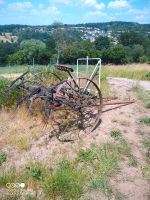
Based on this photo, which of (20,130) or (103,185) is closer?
(103,185)

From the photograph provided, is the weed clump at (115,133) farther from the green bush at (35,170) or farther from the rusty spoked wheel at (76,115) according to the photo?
the green bush at (35,170)

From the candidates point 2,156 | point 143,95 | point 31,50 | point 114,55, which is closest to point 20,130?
point 2,156

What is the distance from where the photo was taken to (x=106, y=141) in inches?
325

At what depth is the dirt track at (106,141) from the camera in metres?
6.37

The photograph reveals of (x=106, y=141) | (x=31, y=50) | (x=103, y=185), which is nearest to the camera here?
(x=103, y=185)

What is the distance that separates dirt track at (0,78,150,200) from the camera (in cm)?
637

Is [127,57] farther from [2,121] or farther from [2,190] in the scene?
[2,190]

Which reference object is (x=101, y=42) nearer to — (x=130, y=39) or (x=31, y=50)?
(x=130, y=39)

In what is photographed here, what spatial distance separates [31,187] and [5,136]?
8.24 feet

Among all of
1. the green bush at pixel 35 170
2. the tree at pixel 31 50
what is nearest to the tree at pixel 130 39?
the tree at pixel 31 50

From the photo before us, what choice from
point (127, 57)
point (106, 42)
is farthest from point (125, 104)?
point (106, 42)

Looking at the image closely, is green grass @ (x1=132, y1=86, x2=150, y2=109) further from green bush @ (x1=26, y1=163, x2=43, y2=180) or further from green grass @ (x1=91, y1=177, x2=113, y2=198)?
green bush @ (x1=26, y1=163, x2=43, y2=180)

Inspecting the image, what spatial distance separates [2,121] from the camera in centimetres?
968

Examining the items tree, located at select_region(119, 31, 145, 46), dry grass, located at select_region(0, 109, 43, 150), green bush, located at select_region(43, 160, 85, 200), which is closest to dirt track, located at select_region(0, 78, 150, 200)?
dry grass, located at select_region(0, 109, 43, 150)
